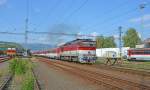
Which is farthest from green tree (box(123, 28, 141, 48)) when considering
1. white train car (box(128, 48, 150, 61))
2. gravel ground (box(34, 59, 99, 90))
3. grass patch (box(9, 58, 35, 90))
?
gravel ground (box(34, 59, 99, 90))

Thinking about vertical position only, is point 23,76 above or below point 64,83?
above

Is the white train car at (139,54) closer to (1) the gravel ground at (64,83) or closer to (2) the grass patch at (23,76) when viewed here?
(2) the grass patch at (23,76)

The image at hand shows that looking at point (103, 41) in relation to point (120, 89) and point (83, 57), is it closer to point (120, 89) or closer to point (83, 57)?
point (83, 57)

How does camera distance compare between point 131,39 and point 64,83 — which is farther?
point 131,39

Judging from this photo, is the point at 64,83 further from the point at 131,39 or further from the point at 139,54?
the point at 131,39

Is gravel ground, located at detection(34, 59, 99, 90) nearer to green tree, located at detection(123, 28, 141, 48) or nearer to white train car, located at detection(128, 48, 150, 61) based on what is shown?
white train car, located at detection(128, 48, 150, 61)

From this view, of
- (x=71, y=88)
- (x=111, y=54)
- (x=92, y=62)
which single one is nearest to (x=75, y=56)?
(x=92, y=62)

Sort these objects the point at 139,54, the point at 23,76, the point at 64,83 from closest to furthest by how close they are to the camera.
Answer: the point at 64,83 < the point at 23,76 < the point at 139,54

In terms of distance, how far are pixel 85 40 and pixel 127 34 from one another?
89.7 metres

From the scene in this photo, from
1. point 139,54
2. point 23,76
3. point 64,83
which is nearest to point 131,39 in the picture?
point 139,54

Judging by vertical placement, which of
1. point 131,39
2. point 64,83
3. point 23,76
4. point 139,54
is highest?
point 131,39

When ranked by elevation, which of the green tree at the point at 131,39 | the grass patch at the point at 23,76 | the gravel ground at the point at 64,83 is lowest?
the gravel ground at the point at 64,83

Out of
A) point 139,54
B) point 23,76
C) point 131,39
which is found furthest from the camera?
point 131,39

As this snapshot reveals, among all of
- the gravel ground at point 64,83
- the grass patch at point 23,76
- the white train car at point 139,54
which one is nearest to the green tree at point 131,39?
the white train car at point 139,54
